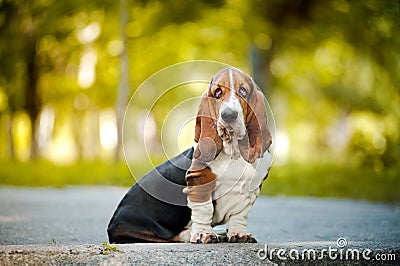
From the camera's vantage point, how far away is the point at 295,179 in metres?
11.3

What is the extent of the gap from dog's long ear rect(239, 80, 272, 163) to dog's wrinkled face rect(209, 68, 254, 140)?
4cm

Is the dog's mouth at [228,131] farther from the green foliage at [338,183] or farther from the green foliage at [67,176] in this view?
the green foliage at [67,176]

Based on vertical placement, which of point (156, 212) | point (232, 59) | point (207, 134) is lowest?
point (156, 212)

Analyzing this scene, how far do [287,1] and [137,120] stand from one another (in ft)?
38.0

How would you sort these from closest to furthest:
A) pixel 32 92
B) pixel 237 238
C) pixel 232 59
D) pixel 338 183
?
1. pixel 237 238
2. pixel 338 183
3. pixel 32 92
4. pixel 232 59

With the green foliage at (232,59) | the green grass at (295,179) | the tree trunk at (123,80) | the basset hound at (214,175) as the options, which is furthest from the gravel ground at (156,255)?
the tree trunk at (123,80)

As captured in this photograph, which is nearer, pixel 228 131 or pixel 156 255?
pixel 156 255

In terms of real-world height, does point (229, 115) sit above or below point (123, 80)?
below

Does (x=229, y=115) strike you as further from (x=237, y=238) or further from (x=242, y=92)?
(x=237, y=238)

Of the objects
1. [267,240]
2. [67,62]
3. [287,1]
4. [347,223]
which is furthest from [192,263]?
[67,62]

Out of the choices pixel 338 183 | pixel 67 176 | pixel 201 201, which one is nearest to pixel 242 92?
pixel 201 201

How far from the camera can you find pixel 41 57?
19.0 meters

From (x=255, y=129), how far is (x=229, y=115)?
0.89ft

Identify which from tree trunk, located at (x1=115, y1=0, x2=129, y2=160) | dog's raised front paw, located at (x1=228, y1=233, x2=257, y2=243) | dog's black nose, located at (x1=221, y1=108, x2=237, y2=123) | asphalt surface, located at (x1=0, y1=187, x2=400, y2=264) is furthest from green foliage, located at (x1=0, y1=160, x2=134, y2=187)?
dog's black nose, located at (x1=221, y1=108, x2=237, y2=123)
